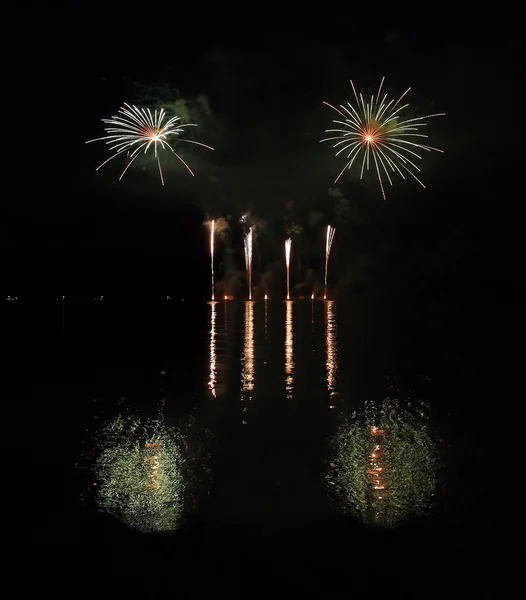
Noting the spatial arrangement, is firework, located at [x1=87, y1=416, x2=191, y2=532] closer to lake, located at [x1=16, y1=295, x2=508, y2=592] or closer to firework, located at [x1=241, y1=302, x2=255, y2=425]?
lake, located at [x1=16, y1=295, x2=508, y2=592]

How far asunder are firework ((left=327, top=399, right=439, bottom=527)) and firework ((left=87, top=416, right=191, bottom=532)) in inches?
73.9

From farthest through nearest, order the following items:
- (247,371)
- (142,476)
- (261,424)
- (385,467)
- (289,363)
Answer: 1. (289,363)
2. (247,371)
3. (261,424)
4. (385,467)
5. (142,476)

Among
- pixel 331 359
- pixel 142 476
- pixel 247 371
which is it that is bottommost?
pixel 142 476

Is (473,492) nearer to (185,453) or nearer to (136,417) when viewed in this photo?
(185,453)

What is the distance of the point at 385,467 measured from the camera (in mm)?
8273

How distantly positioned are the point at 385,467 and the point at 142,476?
9.97ft

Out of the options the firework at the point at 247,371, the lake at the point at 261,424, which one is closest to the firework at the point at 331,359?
the lake at the point at 261,424

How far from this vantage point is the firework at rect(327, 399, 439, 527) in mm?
6844

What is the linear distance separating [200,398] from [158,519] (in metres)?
7.01

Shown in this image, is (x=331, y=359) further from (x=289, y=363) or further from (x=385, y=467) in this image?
(x=385, y=467)

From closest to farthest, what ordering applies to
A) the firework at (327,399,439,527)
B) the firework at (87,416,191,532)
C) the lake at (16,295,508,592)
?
the lake at (16,295,508,592) → the firework at (87,416,191,532) → the firework at (327,399,439,527)

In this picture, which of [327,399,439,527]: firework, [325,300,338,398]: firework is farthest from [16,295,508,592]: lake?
[327,399,439,527]: firework

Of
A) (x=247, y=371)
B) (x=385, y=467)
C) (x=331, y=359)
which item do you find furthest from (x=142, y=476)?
(x=331, y=359)

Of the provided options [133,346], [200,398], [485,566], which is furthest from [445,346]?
[485,566]
